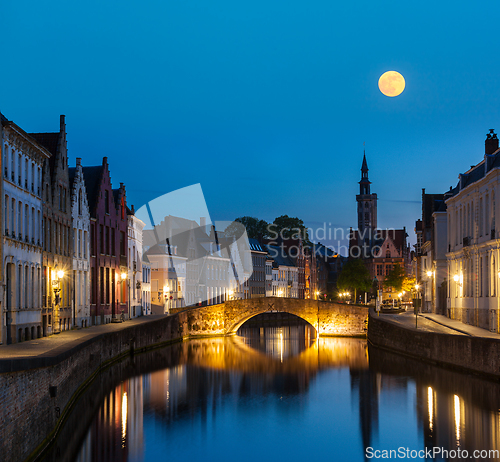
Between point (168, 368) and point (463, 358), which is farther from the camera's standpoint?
point (168, 368)

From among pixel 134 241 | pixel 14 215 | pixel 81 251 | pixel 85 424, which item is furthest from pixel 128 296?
pixel 85 424

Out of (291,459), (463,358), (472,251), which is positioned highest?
(472,251)

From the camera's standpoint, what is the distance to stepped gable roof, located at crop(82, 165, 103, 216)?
46697 mm

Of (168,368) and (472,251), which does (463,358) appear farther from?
(168,368)

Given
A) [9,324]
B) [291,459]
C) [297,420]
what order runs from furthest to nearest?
1. [9,324]
2. [297,420]
3. [291,459]

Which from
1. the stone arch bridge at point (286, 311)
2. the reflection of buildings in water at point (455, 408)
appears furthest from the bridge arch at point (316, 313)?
the reflection of buildings in water at point (455, 408)

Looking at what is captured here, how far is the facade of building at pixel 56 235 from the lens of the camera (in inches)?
1344

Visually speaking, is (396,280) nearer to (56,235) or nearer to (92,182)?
(92,182)

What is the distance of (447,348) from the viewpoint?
30844mm

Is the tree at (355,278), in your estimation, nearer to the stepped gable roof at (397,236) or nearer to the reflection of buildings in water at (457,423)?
the stepped gable roof at (397,236)

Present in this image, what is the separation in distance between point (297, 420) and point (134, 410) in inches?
223

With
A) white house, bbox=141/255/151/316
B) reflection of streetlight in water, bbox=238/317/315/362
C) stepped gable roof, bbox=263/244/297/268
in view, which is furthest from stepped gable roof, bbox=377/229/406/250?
white house, bbox=141/255/151/316

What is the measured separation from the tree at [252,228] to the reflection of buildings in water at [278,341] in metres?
30.0

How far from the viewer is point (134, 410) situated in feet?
83.6
